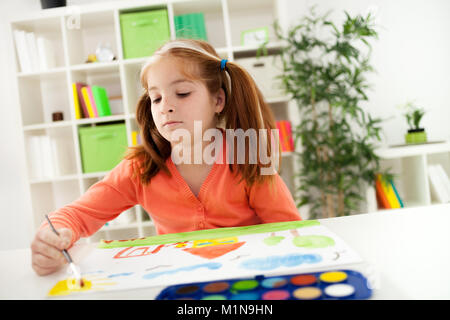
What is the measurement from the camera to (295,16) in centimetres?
261

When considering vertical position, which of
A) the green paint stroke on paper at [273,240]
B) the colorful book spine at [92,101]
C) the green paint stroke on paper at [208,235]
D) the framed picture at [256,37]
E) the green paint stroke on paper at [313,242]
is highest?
the framed picture at [256,37]

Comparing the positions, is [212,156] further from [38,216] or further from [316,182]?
[38,216]

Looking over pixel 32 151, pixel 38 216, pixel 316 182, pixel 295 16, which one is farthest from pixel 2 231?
pixel 295 16

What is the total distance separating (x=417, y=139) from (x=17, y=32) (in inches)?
107

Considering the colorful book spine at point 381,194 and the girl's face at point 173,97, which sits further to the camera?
the colorful book spine at point 381,194

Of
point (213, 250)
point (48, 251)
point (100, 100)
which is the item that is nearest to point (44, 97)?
point (100, 100)

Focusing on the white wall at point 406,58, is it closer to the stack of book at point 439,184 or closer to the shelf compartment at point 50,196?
the shelf compartment at point 50,196

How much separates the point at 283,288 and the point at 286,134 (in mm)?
2040

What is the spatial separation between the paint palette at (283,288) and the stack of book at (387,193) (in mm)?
2072

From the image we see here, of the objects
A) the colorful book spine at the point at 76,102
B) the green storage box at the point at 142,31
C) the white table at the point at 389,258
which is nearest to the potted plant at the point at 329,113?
the green storage box at the point at 142,31

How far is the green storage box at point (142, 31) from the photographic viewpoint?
232cm

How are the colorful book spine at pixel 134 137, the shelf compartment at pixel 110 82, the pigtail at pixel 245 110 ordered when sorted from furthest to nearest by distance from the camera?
the shelf compartment at pixel 110 82 → the colorful book spine at pixel 134 137 → the pigtail at pixel 245 110

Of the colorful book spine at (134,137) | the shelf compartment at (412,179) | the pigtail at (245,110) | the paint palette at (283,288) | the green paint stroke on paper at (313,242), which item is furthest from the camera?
the colorful book spine at (134,137)

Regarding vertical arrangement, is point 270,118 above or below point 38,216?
above
